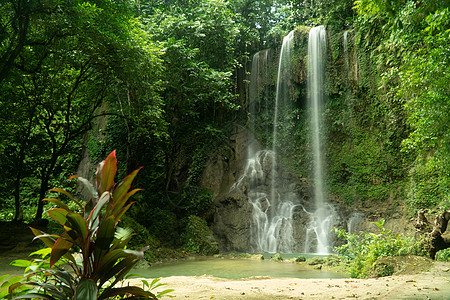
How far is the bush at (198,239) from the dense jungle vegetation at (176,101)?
60 millimetres

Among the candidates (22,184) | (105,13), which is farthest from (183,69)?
(22,184)

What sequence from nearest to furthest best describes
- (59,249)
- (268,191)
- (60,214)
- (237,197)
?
(59,249)
(60,214)
(237,197)
(268,191)

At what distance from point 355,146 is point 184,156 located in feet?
26.1

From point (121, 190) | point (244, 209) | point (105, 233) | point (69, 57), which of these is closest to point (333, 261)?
point (244, 209)

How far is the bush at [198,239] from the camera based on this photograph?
1158 cm

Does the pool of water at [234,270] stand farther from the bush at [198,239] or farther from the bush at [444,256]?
the bush at [444,256]

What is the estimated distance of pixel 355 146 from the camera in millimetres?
14195

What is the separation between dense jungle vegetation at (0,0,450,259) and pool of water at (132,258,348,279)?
5.61 ft

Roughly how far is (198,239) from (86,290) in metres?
10.0

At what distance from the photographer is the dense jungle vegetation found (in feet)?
26.8

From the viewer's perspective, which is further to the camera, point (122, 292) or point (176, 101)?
point (176, 101)

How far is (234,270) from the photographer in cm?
804

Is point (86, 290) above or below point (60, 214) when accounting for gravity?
Result: below

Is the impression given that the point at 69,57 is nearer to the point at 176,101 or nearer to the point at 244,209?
the point at 176,101
